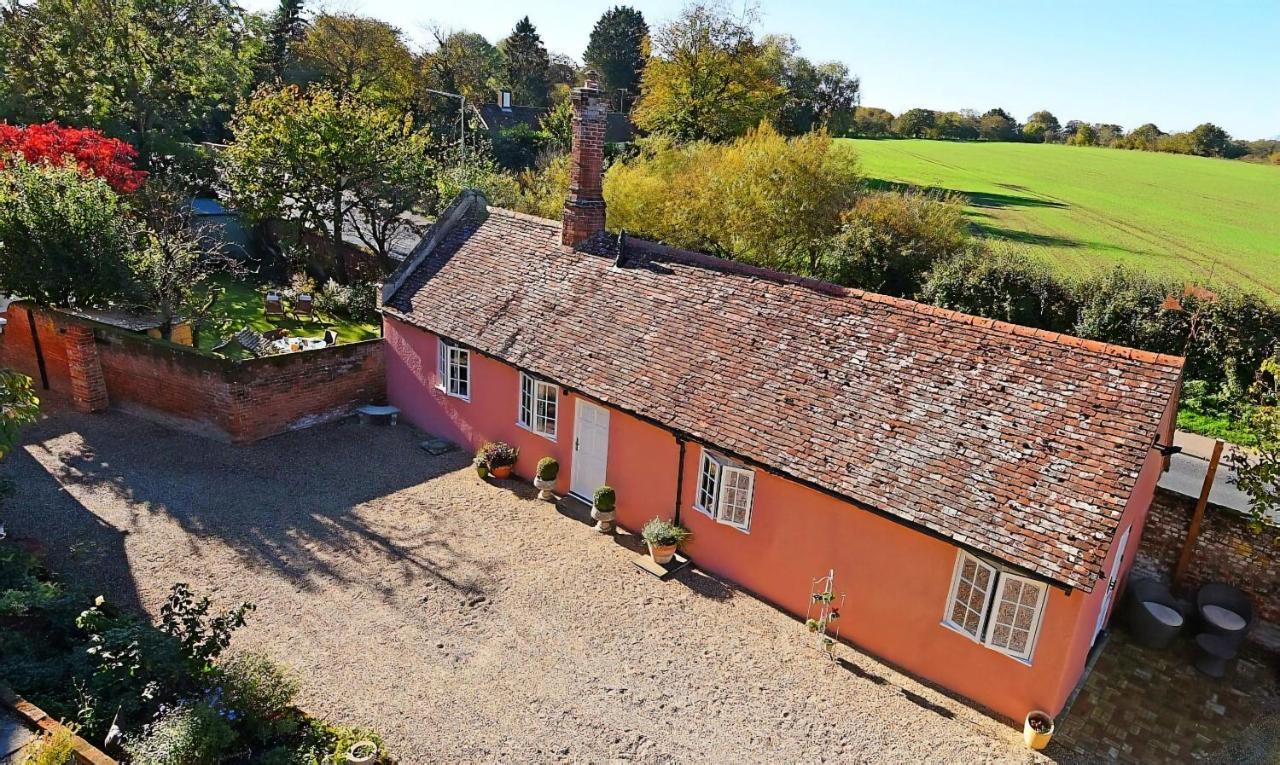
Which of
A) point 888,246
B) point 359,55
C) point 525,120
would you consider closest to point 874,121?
point 525,120

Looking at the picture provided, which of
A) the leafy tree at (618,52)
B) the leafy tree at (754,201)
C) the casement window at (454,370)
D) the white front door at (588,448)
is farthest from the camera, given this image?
the leafy tree at (618,52)

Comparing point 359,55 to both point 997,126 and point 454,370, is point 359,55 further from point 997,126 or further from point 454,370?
point 997,126

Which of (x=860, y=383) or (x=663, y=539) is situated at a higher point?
(x=860, y=383)

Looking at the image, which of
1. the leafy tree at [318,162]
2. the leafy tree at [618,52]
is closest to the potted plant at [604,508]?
the leafy tree at [318,162]

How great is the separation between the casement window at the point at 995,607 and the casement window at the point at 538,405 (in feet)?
29.0

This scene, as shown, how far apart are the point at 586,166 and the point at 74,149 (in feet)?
55.1

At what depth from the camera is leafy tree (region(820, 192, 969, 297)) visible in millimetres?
26156

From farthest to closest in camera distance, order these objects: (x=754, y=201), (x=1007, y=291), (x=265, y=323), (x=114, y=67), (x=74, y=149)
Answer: (x=114, y=67) → (x=754, y=201) → (x=265, y=323) → (x=1007, y=291) → (x=74, y=149)

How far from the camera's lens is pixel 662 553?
13.7 metres

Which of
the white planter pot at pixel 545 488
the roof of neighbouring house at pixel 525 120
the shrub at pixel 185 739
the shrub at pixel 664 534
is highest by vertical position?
the roof of neighbouring house at pixel 525 120

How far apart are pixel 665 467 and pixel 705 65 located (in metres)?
38.4

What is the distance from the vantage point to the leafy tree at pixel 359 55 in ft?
181

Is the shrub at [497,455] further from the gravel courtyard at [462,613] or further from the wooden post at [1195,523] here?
the wooden post at [1195,523]

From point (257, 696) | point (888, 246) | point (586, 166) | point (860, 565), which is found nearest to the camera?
point (257, 696)
